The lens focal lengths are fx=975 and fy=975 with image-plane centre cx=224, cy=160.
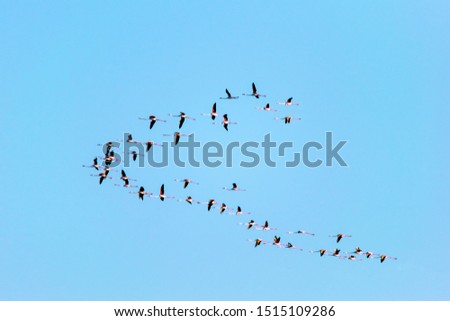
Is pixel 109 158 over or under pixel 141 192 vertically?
over

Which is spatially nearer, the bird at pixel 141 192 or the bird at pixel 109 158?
the bird at pixel 141 192

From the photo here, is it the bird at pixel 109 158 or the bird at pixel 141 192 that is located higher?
the bird at pixel 109 158

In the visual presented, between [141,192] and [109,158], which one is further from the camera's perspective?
[109,158]

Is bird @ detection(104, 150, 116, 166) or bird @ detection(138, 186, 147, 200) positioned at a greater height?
bird @ detection(104, 150, 116, 166)

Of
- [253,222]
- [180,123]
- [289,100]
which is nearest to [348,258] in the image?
[253,222]

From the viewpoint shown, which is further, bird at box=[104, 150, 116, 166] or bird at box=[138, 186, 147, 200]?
bird at box=[104, 150, 116, 166]
